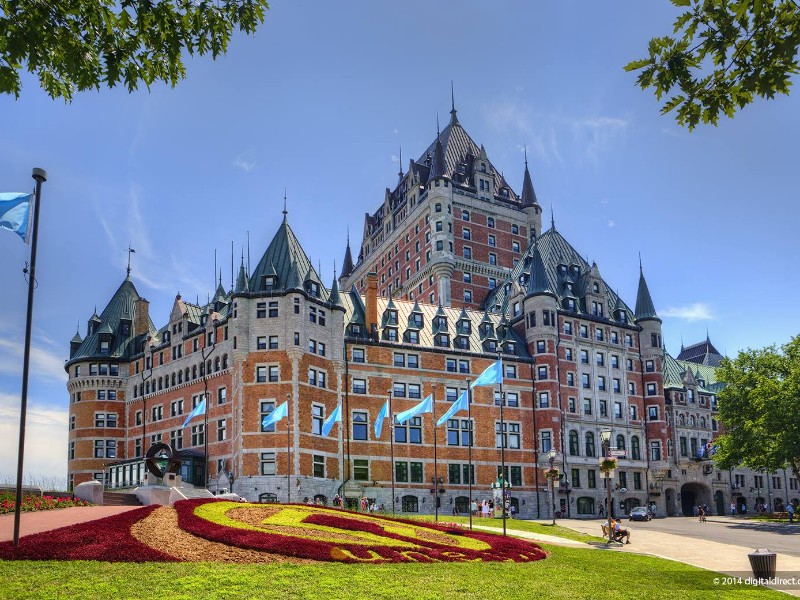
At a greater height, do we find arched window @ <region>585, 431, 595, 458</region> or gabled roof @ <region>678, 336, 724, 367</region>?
gabled roof @ <region>678, 336, 724, 367</region>

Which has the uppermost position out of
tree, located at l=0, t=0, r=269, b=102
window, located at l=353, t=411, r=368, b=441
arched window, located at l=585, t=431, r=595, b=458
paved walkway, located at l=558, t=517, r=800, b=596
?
tree, located at l=0, t=0, r=269, b=102

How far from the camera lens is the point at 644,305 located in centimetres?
9144

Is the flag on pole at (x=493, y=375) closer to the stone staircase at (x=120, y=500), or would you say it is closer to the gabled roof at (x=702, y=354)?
the stone staircase at (x=120, y=500)

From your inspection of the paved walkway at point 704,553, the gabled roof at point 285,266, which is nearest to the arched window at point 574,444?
the paved walkway at point 704,553

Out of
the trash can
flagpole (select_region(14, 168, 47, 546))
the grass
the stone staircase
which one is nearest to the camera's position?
flagpole (select_region(14, 168, 47, 546))

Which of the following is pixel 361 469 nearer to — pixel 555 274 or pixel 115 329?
pixel 555 274

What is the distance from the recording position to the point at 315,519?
34.2 m

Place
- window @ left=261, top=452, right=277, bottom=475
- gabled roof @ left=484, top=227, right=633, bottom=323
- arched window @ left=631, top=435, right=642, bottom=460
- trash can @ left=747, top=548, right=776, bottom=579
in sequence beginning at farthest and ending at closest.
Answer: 1. arched window @ left=631, top=435, right=642, bottom=460
2. gabled roof @ left=484, top=227, right=633, bottom=323
3. window @ left=261, top=452, right=277, bottom=475
4. trash can @ left=747, top=548, right=776, bottom=579

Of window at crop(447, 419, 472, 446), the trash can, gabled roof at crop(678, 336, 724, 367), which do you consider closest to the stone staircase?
the trash can

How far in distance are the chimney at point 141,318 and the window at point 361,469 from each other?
31989mm

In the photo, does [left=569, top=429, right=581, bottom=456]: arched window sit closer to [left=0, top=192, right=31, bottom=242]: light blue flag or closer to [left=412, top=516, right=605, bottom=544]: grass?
[left=412, top=516, right=605, bottom=544]: grass

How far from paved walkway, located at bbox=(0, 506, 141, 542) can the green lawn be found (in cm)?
722

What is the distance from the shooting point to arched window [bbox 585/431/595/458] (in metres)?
81.6

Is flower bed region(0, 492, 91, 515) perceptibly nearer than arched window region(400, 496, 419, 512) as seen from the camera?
Yes
